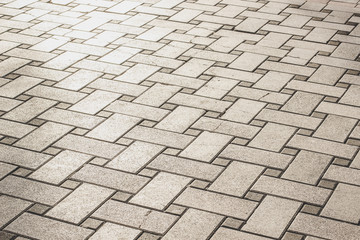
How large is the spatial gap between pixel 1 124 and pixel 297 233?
2.33 metres

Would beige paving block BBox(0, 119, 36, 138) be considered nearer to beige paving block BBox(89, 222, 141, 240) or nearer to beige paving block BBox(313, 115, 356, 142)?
beige paving block BBox(89, 222, 141, 240)

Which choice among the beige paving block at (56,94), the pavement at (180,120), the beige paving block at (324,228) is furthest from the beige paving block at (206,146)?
the beige paving block at (56,94)

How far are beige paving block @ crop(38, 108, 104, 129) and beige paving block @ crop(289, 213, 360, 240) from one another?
1.75 meters

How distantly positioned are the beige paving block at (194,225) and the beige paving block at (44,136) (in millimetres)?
1257

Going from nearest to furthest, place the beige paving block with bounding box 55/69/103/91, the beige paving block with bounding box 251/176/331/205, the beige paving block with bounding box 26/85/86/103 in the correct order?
the beige paving block with bounding box 251/176/331/205
the beige paving block with bounding box 26/85/86/103
the beige paving block with bounding box 55/69/103/91

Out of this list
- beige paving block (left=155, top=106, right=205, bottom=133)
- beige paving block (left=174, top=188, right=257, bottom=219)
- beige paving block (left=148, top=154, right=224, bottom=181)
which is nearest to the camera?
beige paving block (left=174, top=188, right=257, bottom=219)

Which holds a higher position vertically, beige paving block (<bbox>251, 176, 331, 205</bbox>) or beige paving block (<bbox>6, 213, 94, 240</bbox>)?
beige paving block (<bbox>6, 213, 94, 240</bbox>)

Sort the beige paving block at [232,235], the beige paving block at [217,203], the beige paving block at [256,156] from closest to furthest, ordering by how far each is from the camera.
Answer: the beige paving block at [232,235]
the beige paving block at [217,203]
the beige paving block at [256,156]

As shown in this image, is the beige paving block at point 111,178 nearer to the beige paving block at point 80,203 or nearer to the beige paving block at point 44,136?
the beige paving block at point 80,203

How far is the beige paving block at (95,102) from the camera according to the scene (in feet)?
16.0

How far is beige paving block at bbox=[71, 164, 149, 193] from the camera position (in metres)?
3.97

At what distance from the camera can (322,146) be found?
14.4 ft

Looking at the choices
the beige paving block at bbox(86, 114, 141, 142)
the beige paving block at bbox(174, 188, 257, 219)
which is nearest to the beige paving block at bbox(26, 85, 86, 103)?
the beige paving block at bbox(86, 114, 141, 142)

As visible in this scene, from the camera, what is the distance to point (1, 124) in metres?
4.68
